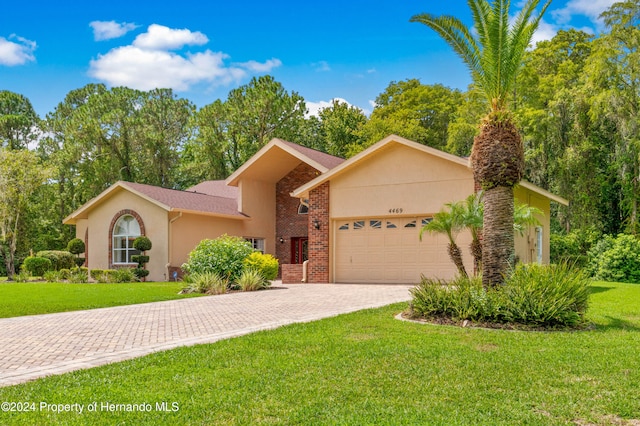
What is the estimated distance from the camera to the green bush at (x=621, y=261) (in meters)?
23.6

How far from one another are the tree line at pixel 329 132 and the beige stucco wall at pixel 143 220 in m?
4.07

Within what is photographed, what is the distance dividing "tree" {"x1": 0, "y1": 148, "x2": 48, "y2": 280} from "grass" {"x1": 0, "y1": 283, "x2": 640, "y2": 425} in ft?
76.3

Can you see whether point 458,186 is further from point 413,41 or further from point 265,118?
point 265,118

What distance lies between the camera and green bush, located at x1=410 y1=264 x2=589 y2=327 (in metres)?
8.97

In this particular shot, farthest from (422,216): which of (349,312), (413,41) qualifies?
(349,312)

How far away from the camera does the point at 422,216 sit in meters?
19.3

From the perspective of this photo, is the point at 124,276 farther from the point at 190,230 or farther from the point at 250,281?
the point at 250,281

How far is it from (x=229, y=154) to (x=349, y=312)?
31.6 m

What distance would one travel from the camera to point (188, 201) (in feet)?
83.0

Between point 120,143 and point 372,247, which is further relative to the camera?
point 120,143

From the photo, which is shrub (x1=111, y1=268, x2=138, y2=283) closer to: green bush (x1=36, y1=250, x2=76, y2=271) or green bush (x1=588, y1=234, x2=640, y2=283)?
green bush (x1=36, y1=250, x2=76, y2=271)

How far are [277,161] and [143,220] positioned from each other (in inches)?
265

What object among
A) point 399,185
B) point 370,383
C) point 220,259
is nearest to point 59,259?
point 220,259

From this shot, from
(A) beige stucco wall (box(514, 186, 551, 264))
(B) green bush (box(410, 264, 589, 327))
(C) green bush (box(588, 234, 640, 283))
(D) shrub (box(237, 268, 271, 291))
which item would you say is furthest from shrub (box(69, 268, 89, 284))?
(C) green bush (box(588, 234, 640, 283))
